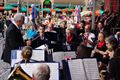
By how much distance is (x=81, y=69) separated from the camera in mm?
8281

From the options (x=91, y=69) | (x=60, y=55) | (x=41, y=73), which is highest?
(x=41, y=73)

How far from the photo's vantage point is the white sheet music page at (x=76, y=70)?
8.15 metres

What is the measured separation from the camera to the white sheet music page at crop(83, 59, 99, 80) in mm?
8305

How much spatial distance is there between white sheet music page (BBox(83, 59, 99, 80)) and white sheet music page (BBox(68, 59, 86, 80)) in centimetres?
9

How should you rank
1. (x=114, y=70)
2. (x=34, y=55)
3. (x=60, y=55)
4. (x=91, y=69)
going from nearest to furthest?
(x=114, y=70)
(x=91, y=69)
(x=34, y=55)
(x=60, y=55)

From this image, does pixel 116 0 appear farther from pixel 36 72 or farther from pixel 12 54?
pixel 36 72

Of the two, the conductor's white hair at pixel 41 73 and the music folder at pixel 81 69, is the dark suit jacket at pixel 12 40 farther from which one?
the conductor's white hair at pixel 41 73

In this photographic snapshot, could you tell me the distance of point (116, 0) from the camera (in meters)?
28.7

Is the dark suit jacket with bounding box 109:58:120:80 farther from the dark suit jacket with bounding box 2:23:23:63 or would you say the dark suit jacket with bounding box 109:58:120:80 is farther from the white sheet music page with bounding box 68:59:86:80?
the dark suit jacket with bounding box 2:23:23:63

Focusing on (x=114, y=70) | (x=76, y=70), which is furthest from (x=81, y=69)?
(x=114, y=70)

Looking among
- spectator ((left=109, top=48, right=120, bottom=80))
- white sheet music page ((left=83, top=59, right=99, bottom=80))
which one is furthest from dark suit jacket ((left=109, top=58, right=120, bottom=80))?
white sheet music page ((left=83, top=59, right=99, bottom=80))

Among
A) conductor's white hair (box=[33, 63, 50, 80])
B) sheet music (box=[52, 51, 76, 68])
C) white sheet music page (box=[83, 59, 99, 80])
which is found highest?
conductor's white hair (box=[33, 63, 50, 80])

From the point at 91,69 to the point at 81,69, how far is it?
185mm

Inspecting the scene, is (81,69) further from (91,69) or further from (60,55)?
(60,55)
